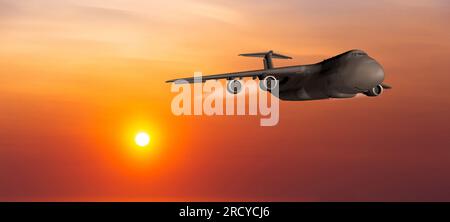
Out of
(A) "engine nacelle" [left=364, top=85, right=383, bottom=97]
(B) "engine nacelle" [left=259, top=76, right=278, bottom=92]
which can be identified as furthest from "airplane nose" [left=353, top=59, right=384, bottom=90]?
(B) "engine nacelle" [left=259, top=76, right=278, bottom=92]

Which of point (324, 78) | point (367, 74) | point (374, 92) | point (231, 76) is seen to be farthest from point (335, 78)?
point (231, 76)

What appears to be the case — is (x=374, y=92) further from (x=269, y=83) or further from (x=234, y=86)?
(x=234, y=86)

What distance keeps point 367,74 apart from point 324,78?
3.66 metres

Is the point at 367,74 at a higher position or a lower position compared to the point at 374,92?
lower

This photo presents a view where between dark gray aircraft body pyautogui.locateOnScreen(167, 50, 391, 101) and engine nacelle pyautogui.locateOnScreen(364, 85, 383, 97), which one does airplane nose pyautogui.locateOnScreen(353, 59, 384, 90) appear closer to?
dark gray aircraft body pyautogui.locateOnScreen(167, 50, 391, 101)

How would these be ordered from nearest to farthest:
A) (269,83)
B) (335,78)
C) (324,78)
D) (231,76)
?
(335,78) < (324,78) < (231,76) < (269,83)

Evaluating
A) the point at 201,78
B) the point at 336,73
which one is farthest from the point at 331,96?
the point at 201,78

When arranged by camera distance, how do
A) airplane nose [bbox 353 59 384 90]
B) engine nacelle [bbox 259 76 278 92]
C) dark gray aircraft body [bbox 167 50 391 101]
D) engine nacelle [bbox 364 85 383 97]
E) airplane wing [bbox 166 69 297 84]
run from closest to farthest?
1. airplane nose [bbox 353 59 384 90]
2. dark gray aircraft body [bbox 167 50 391 101]
3. engine nacelle [bbox 364 85 383 97]
4. airplane wing [bbox 166 69 297 84]
5. engine nacelle [bbox 259 76 278 92]

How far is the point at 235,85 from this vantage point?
46500 mm

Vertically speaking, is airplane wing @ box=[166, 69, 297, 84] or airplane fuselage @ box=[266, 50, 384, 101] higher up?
airplane wing @ box=[166, 69, 297, 84]

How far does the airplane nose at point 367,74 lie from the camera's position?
40094mm

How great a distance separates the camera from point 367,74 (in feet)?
132

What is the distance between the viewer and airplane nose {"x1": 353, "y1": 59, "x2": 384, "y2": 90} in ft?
132
